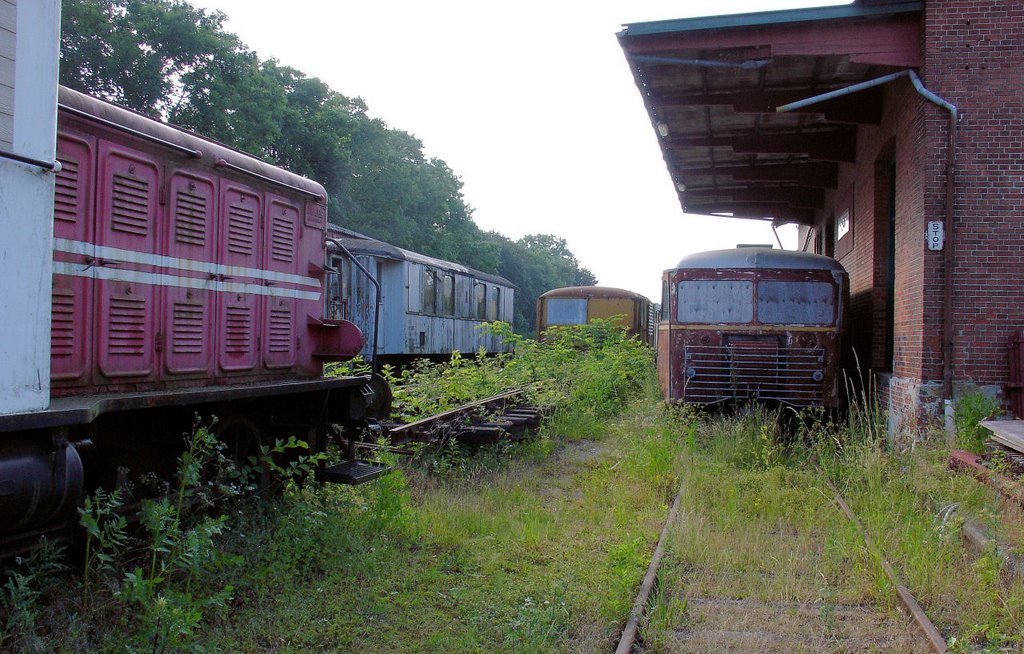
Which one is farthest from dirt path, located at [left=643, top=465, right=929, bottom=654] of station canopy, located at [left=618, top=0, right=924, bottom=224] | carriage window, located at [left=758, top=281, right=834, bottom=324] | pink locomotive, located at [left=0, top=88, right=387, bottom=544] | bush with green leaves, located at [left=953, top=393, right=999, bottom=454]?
station canopy, located at [left=618, top=0, right=924, bottom=224]

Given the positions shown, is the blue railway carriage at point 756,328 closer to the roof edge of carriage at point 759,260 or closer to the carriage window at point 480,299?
the roof edge of carriage at point 759,260

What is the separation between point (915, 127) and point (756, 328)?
10.1 feet

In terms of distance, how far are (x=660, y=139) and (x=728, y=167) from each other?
2.98 metres

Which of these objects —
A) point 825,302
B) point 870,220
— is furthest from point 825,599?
point 870,220

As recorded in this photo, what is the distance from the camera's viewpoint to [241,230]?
6062 mm

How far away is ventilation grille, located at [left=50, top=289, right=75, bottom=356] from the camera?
4375 millimetres

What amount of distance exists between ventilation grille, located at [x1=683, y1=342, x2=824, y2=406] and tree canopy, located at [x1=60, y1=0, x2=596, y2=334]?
9997 millimetres

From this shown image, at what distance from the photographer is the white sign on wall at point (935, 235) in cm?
941

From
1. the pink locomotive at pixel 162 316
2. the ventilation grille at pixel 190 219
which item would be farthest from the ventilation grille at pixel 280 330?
the ventilation grille at pixel 190 219

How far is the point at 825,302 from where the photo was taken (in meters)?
11.1

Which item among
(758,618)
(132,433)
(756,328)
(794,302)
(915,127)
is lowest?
(758,618)

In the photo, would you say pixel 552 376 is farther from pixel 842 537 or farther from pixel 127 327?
pixel 127 327

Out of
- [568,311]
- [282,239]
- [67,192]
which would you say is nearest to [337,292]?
[282,239]

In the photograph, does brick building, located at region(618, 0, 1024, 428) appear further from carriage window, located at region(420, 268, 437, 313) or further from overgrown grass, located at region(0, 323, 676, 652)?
carriage window, located at region(420, 268, 437, 313)
